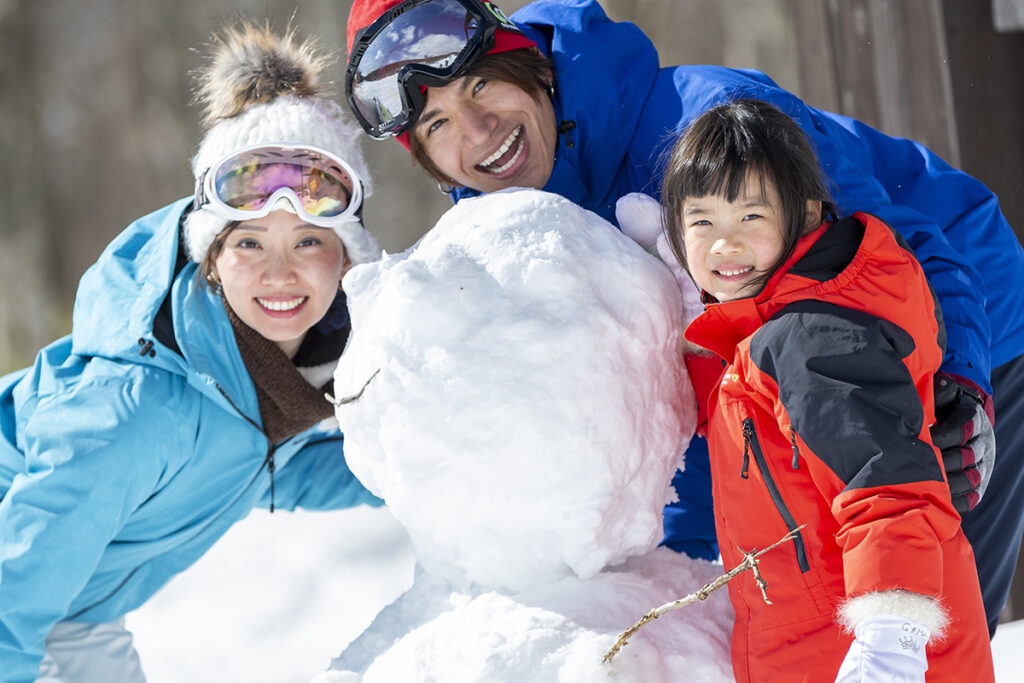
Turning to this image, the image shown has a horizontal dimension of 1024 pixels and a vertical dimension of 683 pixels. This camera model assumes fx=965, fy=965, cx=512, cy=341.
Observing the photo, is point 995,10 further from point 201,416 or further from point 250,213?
point 201,416

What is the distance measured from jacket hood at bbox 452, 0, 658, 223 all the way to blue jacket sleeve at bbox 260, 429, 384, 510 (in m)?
1.02

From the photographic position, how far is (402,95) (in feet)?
6.34

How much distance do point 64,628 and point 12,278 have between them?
5.65 metres

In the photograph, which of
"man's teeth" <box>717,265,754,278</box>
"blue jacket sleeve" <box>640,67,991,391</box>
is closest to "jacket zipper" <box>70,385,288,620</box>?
"blue jacket sleeve" <box>640,67,991,391</box>

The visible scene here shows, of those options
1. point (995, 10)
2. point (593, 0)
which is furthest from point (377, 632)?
point (995, 10)

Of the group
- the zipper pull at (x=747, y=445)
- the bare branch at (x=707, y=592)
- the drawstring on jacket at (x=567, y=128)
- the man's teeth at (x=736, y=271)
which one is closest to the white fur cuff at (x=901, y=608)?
the bare branch at (x=707, y=592)

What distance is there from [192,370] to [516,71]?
0.95 meters

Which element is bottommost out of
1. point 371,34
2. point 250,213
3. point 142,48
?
point 250,213

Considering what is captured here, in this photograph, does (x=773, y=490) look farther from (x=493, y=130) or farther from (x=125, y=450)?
(x=125, y=450)

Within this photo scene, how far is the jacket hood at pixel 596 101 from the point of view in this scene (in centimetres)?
189

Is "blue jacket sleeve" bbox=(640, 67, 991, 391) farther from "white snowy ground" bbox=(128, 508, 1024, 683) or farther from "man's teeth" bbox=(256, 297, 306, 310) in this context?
"white snowy ground" bbox=(128, 508, 1024, 683)

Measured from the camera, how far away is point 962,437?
152cm

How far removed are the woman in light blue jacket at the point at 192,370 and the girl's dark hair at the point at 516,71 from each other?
0.29 meters

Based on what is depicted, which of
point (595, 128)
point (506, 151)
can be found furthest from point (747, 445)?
point (506, 151)
